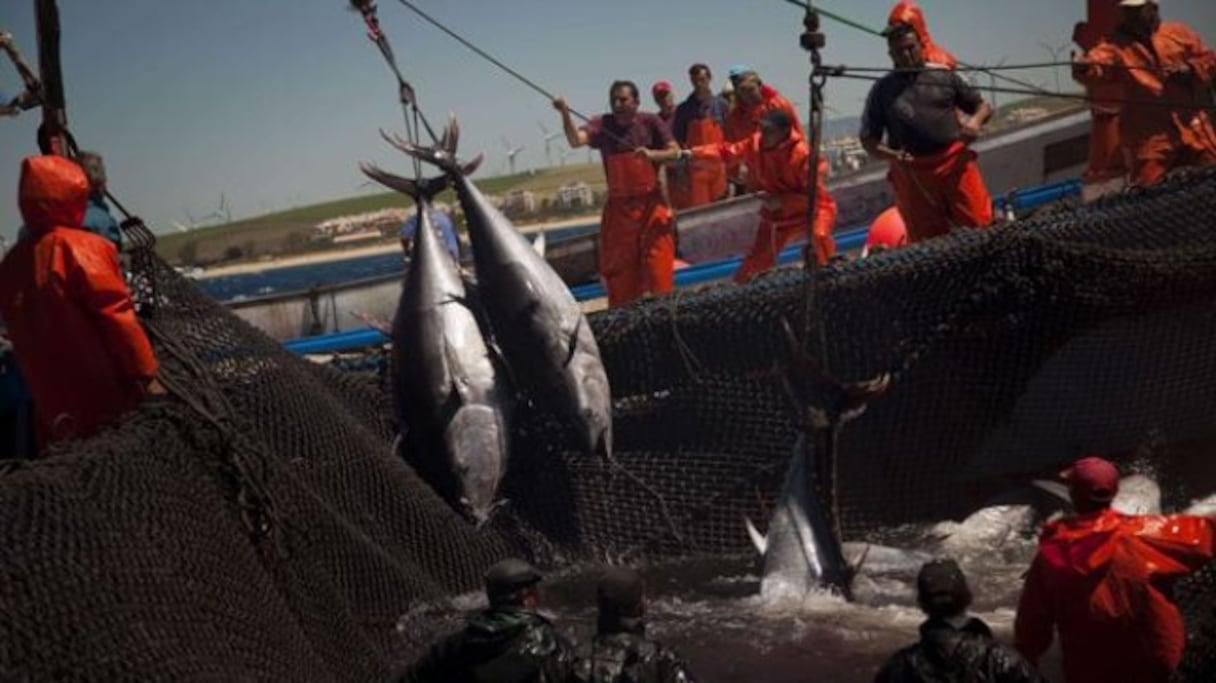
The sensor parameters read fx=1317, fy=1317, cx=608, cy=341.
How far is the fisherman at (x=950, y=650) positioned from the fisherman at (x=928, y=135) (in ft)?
17.5

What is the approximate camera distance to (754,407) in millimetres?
7879

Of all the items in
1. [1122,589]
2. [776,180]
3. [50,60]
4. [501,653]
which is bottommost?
[1122,589]

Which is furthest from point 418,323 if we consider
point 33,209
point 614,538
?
point 33,209

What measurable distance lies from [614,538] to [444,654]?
380 cm

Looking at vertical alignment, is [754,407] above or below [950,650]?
above

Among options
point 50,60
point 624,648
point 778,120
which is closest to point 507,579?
point 624,648

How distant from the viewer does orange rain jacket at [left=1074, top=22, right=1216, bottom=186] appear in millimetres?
10086

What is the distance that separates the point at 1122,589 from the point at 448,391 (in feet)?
13.6

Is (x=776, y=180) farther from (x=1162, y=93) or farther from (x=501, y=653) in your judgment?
(x=501, y=653)

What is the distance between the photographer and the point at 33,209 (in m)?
5.79

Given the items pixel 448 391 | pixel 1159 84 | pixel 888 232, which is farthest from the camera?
pixel 888 232

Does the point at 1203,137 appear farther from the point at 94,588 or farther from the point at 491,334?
the point at 94,588

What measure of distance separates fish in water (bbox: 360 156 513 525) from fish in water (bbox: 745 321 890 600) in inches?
63.5

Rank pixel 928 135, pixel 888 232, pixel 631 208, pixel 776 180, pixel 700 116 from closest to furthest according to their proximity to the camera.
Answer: pixel 928 135
pixel 776 180
pixel 888 232
pixel 631 208
pixel 700 116
